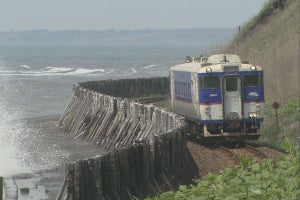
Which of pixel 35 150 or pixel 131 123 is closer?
pixel 131 123

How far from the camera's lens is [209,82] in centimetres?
2656

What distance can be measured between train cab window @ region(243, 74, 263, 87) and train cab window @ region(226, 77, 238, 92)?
0.28 meters

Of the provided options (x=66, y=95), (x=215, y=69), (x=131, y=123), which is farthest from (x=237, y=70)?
(x=66, y=95)

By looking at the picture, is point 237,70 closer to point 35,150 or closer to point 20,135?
point 35,150

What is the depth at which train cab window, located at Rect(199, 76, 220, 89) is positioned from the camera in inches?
1044

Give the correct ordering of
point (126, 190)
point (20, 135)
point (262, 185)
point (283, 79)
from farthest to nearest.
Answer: point (20, 135) < point (283, 79) < point (126, 190) < point (262, 185)

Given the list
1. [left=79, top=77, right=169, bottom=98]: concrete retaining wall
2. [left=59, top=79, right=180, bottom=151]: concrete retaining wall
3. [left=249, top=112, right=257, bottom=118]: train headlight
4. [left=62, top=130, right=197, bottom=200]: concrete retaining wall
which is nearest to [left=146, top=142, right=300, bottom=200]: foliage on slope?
[left=62, top=130, right=197, bottom=200]: concrete retaining wall

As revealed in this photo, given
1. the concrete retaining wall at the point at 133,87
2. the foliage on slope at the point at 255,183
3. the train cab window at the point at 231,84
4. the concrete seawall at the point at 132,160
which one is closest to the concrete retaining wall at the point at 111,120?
the concrete seawall at the point at 132,160

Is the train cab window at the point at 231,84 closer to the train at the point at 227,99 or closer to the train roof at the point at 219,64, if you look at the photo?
the train at the point at 227,99

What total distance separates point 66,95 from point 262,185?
65.0 meters

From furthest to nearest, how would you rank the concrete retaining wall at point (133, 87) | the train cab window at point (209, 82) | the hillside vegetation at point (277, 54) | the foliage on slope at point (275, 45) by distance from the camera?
the concrete retaining wall at point (133, 87) < the foliage on slope at point (275, 45) < the hillside vegetation at point (277, 54) < the train cab window at point (209, 82)

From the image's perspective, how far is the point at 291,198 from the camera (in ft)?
31.9

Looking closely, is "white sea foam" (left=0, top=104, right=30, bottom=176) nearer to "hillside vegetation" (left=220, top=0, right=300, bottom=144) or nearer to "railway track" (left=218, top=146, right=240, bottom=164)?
"railway track" (left=218, top=146, right=240, bottom=164)

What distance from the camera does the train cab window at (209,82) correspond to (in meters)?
26.5
